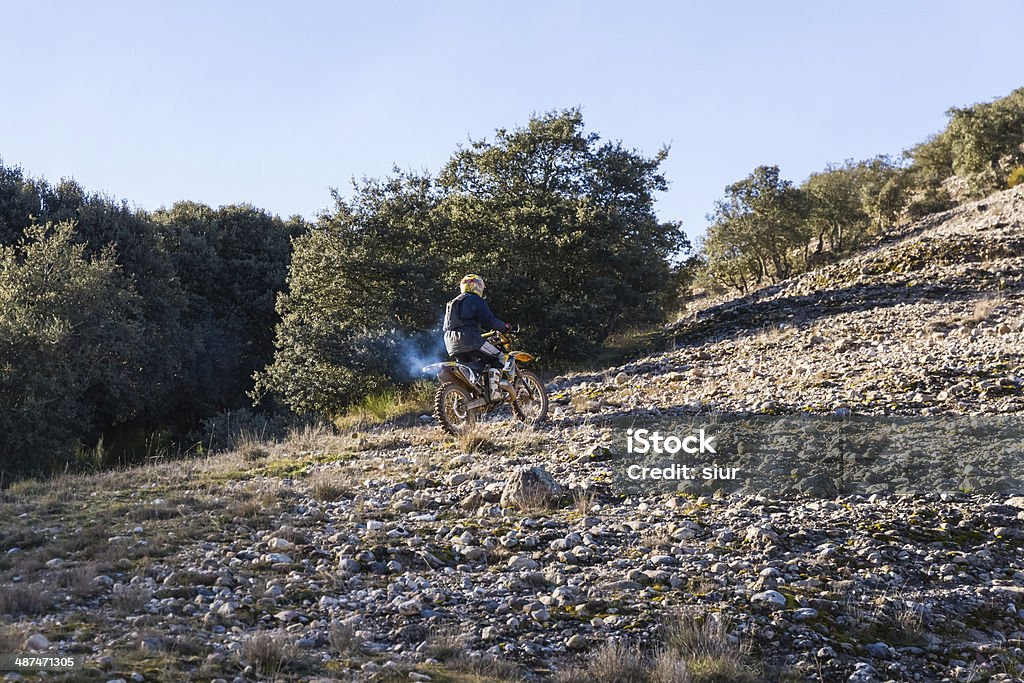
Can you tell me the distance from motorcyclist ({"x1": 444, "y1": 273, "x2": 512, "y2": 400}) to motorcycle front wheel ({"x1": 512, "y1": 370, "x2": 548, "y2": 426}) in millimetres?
496

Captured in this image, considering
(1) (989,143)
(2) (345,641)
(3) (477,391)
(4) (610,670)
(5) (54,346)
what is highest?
(1) (989,143)

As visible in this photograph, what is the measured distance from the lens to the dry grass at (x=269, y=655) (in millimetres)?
5590

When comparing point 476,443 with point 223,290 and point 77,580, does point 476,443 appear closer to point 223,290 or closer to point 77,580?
point 77,580

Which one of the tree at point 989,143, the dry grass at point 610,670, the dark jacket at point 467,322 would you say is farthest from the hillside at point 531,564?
the tree at point 989,143

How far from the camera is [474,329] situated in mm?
14125

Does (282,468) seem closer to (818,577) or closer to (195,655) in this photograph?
(195,655)

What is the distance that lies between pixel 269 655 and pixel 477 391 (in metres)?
8.81

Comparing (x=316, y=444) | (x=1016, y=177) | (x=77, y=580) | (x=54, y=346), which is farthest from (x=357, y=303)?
(x=1016, y=177)

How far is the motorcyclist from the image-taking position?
13898 mm

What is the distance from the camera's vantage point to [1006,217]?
3353 centimetres

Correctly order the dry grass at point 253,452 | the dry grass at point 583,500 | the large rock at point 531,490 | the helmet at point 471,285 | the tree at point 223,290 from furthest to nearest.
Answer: the tree at point 223,290 → the dry grass at point 253,452 → the helmet at point 471,285 → the large rock at point 531,490 → the dry grass at point 583,500

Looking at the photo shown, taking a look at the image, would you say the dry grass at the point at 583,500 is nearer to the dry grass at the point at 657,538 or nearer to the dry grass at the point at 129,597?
the dry grass at the point at 657,538

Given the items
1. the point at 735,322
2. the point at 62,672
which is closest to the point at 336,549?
the point at 62,672

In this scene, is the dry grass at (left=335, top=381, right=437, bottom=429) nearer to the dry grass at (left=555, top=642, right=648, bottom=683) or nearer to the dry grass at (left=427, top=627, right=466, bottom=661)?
the dry grass at (left=427, top=627, right=466, bottom=661)
